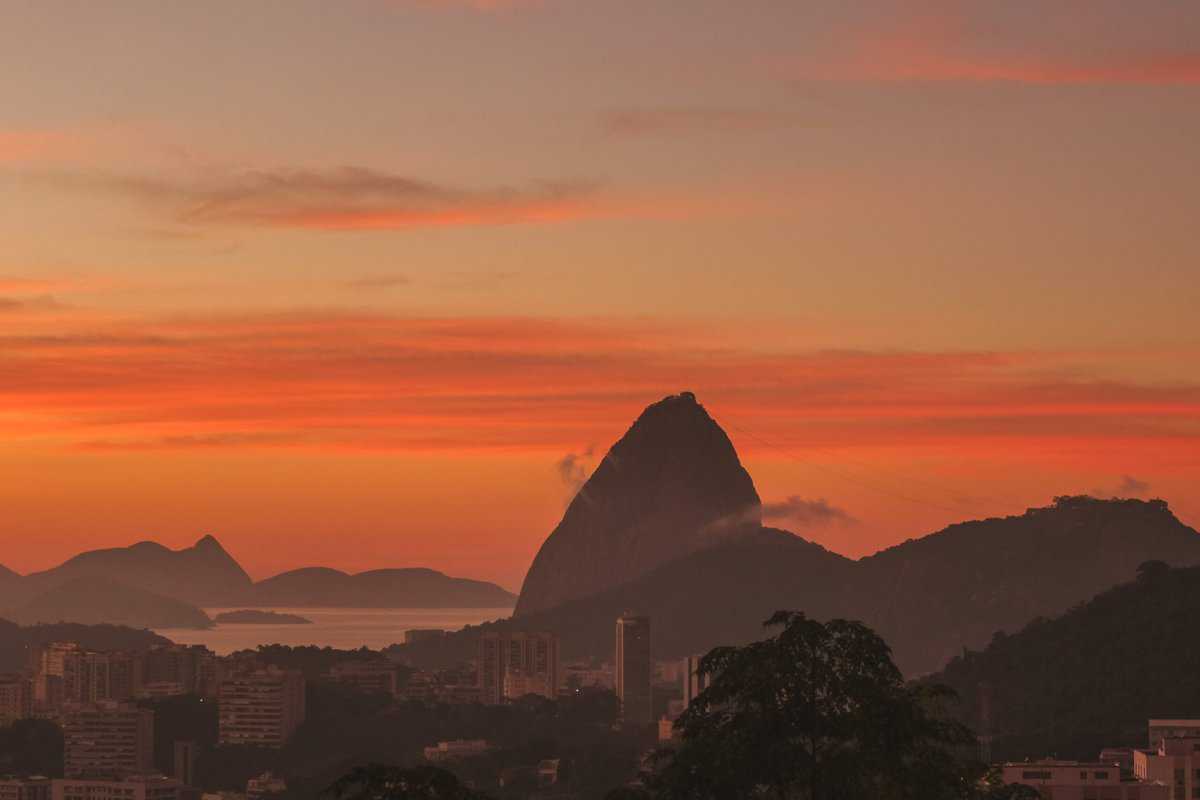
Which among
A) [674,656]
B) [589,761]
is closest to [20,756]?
[589,761]

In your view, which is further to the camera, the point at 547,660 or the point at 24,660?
the point at 24,660

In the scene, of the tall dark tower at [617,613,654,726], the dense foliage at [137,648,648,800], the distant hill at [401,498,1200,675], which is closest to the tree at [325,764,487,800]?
the dense foliage at [137,648,648,800]

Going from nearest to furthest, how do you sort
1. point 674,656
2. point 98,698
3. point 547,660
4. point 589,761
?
1. point 589,761
2. point 98,698
3. point 547,660
4. point 674,656

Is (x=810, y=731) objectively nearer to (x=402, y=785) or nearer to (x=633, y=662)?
(x=402, y=785)

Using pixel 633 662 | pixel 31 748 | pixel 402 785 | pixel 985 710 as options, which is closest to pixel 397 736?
pixel 31 748

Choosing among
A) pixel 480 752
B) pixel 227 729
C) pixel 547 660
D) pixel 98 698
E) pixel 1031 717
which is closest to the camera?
pixel 1031 717

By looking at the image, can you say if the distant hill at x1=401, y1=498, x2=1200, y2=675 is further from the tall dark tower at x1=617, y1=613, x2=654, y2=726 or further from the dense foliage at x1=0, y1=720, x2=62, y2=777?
the dense foliage at x1=0, y1=720, x2=62, y2=777

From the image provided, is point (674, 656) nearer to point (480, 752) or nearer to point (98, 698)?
point (98, 698)
